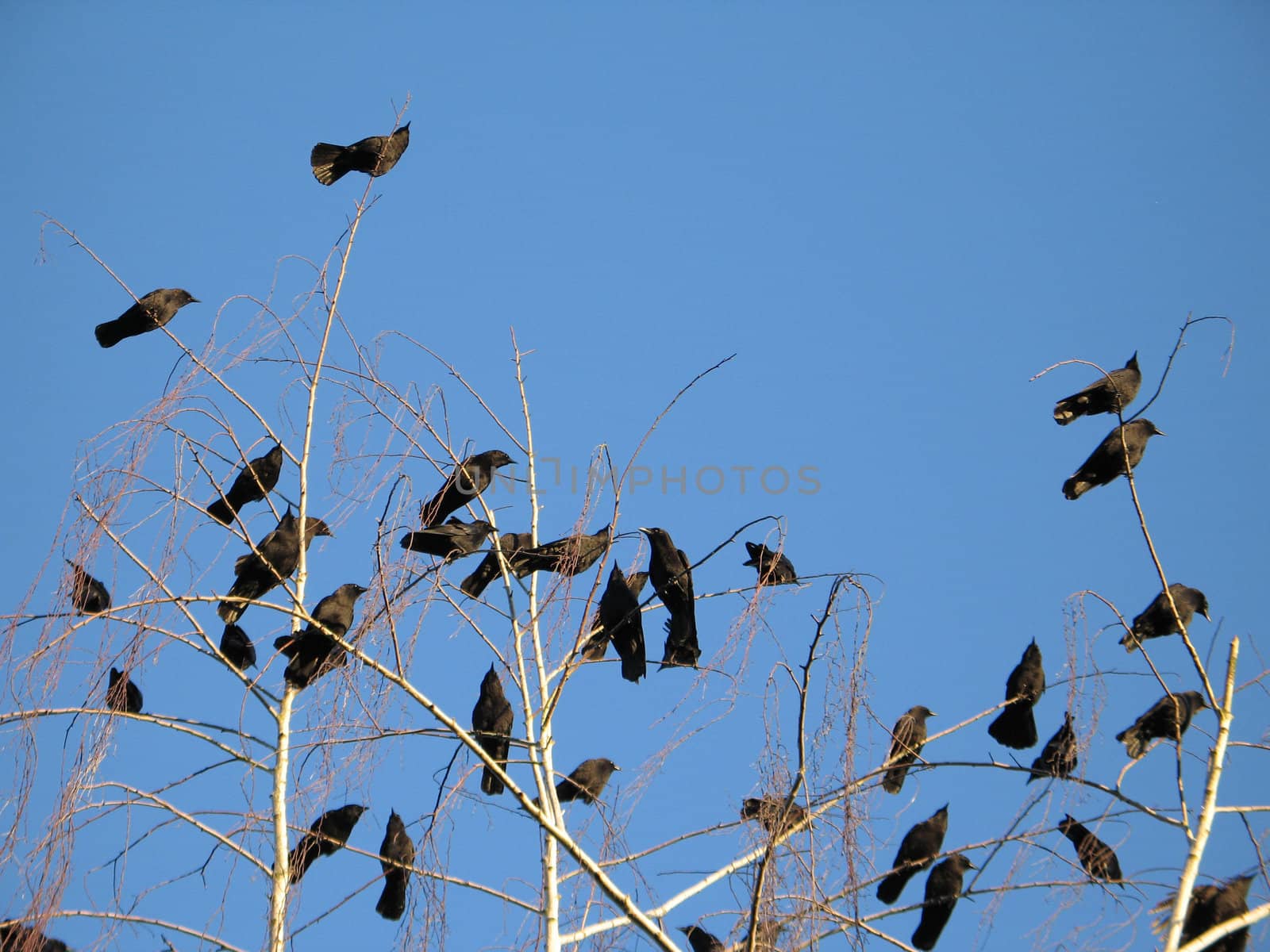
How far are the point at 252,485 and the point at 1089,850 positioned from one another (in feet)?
8.67

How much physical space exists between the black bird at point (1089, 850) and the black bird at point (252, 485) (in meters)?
2.51

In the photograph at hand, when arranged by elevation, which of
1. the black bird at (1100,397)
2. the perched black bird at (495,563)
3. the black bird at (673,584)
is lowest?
the black bird at (673,584)

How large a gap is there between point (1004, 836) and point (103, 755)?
2191 millimetres

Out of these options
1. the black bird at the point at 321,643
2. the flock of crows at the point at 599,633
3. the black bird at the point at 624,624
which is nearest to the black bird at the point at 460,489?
the flock of crows at the point at 599,633

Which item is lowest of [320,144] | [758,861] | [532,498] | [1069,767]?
[758,861]

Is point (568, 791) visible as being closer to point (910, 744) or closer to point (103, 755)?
point (910, 744)

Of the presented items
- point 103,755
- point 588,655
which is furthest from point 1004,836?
point 103,755

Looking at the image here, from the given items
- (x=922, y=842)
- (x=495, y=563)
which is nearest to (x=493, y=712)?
(x=495, y=563)

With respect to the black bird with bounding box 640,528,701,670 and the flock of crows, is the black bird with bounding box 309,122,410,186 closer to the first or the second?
the flock of crows

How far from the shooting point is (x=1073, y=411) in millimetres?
4805

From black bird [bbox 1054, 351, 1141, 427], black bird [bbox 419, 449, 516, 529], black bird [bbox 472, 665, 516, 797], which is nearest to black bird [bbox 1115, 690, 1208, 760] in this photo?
black bird [bbox 1054, 351, 1141, 427]

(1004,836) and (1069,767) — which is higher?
(1069,767)

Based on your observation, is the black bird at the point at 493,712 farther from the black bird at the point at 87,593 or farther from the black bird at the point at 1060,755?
the black bird at the point at 1060,755

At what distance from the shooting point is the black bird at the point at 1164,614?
4398mm
